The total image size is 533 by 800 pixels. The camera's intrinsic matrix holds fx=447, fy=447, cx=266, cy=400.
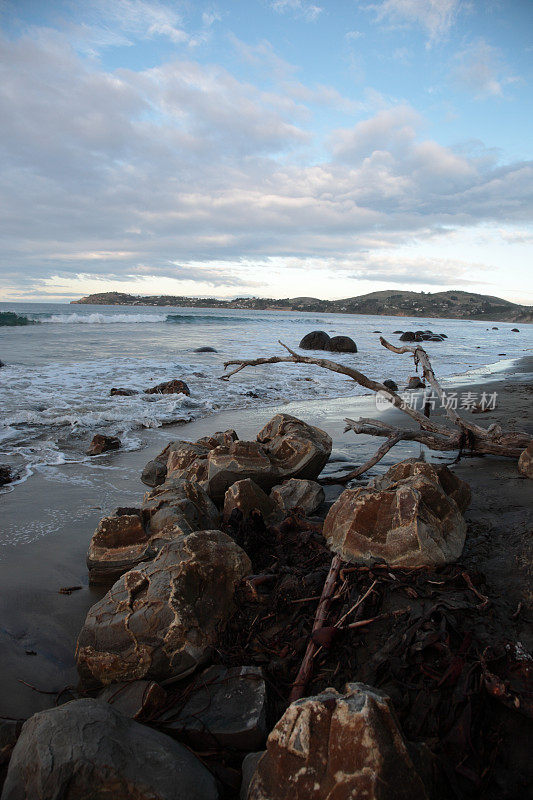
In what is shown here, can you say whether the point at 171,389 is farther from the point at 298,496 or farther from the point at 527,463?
the point at 527,463

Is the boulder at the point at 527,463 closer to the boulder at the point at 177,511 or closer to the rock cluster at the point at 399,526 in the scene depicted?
the rock cluster at the point at 399,526

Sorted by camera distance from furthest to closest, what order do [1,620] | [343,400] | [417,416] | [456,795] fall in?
1. [343,400]
2. [417,416]
3. [1,620]
4. [456,795]

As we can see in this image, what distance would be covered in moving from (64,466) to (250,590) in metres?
4.05

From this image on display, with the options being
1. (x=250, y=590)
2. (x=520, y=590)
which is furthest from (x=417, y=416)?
(x=250, y=590)

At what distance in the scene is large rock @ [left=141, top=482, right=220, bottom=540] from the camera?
10.7ft

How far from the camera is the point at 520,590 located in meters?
2.56

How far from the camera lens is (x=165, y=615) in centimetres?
236

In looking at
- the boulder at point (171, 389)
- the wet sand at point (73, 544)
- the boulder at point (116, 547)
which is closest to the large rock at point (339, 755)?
the wet sand at point (73, 544)

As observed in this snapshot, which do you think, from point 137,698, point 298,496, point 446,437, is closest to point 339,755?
point 137,698

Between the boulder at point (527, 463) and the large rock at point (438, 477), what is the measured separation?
4.33 ft

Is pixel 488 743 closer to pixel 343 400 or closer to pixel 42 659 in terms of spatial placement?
pixel 42 659

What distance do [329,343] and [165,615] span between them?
21086mm

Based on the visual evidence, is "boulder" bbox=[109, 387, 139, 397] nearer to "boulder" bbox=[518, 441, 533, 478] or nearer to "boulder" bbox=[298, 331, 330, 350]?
"boulder" bbox=[518, 441, 533, 478]


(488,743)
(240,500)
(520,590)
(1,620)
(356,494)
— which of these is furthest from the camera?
(240,500)
